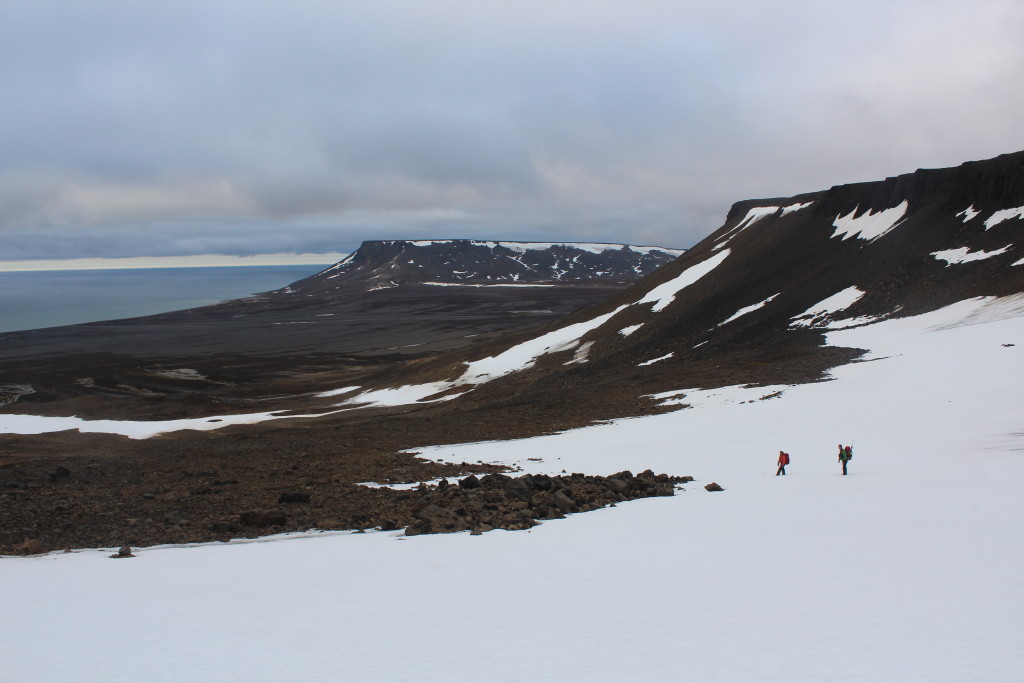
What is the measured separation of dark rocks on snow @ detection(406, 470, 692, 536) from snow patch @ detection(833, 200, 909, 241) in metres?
49.3

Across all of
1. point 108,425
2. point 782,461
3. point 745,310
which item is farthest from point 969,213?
point 108,425

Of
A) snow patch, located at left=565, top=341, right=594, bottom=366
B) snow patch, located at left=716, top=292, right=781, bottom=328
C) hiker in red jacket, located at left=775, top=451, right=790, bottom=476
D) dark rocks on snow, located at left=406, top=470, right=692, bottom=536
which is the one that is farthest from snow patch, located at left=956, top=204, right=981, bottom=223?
dark rocks on snow, located at left=406, top=470, right=692, bottom=536

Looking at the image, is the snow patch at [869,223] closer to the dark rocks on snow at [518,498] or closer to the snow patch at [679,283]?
the snow patch at [679,283]

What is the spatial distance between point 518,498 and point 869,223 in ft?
186

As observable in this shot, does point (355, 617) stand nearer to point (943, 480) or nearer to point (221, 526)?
point (221, 526)

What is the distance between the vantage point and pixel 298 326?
554 feet

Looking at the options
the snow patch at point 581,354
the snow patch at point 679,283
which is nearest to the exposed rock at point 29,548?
the snow patch at point 581,354

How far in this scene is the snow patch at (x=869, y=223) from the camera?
189 feet

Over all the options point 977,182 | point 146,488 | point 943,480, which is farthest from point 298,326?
point 943,480

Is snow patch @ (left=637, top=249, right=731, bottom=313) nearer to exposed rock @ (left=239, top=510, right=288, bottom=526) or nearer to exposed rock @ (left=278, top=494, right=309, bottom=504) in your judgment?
exposed rock @ (left=278, top=494, right=309, bottom=504)

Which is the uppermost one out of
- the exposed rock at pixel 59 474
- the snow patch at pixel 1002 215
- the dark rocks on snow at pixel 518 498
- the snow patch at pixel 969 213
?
the snow patch at pixel 969 213

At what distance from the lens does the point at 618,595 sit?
30.6 feet

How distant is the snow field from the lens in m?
7.13

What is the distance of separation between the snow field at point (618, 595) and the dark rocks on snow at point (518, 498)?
23.9 inches
